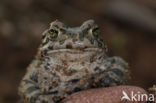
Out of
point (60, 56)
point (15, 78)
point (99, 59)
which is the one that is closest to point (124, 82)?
point (99, 59)

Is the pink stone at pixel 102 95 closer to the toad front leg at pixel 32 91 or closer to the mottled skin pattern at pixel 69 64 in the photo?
the mottled skin pattern at pixel 69 64

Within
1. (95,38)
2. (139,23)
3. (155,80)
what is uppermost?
(139,23)

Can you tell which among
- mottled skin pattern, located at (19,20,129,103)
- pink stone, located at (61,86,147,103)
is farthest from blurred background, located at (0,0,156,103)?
pink stone, located at (61,86,147,103)

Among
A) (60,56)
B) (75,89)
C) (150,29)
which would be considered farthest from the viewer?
(150,29)

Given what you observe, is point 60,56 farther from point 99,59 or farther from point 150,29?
point 150,29

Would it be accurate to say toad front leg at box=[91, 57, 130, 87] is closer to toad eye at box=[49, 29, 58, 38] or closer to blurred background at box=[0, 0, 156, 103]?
toad eye at box=[49, 29, 58, 38]

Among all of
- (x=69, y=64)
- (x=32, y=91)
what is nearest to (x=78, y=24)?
(x=32, y=91)

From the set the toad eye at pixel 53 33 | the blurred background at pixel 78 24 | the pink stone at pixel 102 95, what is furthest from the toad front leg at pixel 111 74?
the blurred background at pixel 78 24
